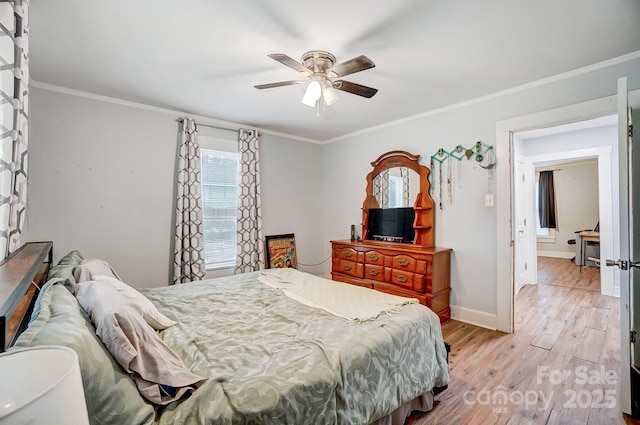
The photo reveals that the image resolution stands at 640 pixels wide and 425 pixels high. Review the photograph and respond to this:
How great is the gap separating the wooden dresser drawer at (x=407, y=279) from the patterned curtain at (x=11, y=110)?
329 cm

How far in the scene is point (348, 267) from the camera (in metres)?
4.07

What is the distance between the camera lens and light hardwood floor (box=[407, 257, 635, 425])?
5.97 ft

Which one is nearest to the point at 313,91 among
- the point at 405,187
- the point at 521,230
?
the point at 405,187

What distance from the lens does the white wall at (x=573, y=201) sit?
6.92 m

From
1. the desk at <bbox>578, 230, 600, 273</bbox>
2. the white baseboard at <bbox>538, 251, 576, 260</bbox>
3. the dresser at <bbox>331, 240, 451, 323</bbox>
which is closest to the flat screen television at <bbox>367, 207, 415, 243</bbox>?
the dresser at <bbox>331, 240, 451, 323</bbox>

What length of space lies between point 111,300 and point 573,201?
31.0ft

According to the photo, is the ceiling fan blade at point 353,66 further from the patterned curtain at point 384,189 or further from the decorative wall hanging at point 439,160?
the patterned curtain at point 384,189

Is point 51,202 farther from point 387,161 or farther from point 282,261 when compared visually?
point 387,161

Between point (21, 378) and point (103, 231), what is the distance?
3.16m

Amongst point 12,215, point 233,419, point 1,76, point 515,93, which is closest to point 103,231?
point 12,215

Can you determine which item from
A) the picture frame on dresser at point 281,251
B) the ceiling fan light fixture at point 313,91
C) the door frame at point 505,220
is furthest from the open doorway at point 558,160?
the picture frame on dresser at point 281,251

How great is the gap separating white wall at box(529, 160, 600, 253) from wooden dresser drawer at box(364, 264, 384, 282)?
259 inches

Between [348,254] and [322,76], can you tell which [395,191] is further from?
[322,76]

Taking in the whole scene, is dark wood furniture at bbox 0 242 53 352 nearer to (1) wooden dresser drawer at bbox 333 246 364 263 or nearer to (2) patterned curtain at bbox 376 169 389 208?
(1) wooden dresser drawer at bbox 333 246 364 263
